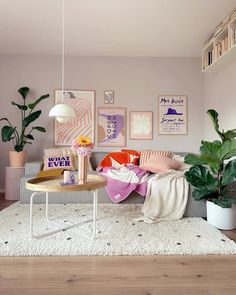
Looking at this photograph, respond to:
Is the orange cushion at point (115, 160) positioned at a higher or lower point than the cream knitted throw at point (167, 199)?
higher

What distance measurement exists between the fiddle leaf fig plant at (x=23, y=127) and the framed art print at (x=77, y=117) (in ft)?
1.10

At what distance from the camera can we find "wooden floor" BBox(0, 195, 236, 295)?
154cm

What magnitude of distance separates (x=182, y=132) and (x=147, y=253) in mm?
2954

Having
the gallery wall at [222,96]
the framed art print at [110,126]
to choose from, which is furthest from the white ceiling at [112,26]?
the framed art print at [110,126]

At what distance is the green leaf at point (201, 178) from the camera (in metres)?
2.67

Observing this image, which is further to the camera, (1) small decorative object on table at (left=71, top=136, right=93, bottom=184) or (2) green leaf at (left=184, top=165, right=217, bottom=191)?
(2) green leaf at (left=184, top=165, right=217, bottom=191)

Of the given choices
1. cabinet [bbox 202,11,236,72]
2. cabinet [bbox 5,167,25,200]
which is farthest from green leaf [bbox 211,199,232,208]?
cabinet [bbox 5,167,25,200]

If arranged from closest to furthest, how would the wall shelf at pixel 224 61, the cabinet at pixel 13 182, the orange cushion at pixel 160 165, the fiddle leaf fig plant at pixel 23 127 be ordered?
the wall shelf at pixel 224 61 < the orange cushion at pixel 160 165 < the cabinet at pixel 13 182 < the fiddle leaf fig plant at pixel 23 127

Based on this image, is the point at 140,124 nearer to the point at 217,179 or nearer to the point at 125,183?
the point at 125,183

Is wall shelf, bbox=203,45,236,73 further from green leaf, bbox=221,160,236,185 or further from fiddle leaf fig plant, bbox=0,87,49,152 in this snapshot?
fiddle leaf fig plant, bbox=0,87,49,152

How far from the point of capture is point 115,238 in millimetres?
2266

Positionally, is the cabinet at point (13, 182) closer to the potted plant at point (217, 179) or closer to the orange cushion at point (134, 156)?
the orange cushion at point (134, 156)

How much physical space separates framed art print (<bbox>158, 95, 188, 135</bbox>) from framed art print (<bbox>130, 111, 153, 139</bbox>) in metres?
0.20

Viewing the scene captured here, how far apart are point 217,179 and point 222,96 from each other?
1727mm
